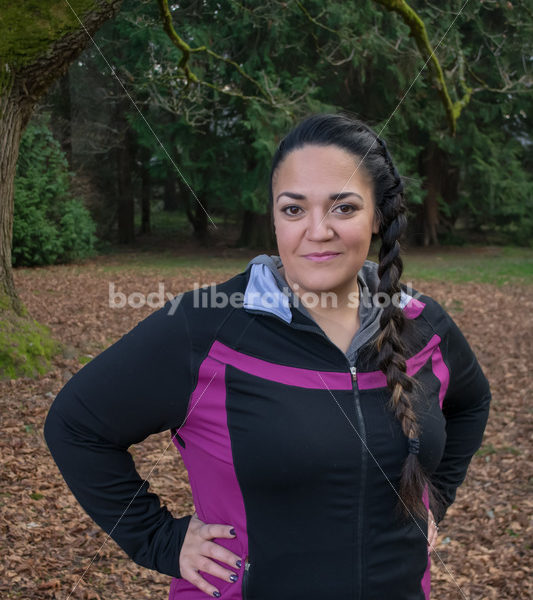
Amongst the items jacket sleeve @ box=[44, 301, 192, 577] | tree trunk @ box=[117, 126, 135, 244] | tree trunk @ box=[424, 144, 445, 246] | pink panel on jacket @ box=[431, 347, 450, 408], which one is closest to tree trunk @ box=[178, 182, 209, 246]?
tree trunk @ box=[117, 126, 135, 244]

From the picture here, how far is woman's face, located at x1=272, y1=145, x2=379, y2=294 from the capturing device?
70.1 inches

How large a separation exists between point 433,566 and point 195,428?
9.45 feet

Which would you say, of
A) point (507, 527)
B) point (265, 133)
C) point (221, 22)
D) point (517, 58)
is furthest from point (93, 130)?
point (507, 527)

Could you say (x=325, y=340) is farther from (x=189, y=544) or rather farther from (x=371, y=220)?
(x=189, y=544)

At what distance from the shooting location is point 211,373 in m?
1.64

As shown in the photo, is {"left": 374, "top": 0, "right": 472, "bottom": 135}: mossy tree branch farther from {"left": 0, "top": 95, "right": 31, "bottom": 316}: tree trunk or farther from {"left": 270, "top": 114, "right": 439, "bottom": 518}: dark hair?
{"left": 270, "top": 114, "right": 439, "bottom": 518}: dark hair

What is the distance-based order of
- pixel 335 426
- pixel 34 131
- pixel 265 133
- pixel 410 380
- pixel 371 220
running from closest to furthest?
Answer: 1. pixel 335 426
2. pixel 410 380
3. pixel 371 220
4. pixel 34 131
5. pixel 265 133

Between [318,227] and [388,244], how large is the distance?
290 millimetres

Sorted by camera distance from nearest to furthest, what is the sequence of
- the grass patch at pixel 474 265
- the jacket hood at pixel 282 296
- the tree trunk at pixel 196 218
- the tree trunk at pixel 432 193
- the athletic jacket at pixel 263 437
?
the athletic jacket at pixel 263 437
the jacket hood at pixel 282 296
the grass patch at pixel 474 265
the tree trunk at pixel 196 218
the tree trunk at pixel 432 193

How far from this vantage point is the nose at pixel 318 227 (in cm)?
177

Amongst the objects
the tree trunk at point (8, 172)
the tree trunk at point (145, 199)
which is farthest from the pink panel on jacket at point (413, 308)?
the tree trunk at point (145, 199)

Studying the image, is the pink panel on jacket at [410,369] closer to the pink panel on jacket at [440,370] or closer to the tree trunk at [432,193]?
the pink panel on jacket at [440,370]

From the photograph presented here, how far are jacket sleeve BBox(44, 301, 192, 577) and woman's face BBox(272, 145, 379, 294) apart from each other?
40 cm

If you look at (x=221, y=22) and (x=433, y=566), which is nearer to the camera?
(x=433, y=566)
